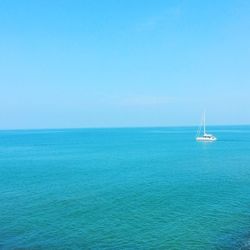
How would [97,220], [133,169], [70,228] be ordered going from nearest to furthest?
[70,228] < [97,220] < [133,169]

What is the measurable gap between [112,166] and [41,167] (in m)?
15.3

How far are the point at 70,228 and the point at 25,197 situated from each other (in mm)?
14081

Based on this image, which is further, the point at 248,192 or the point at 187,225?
the point at 248,192

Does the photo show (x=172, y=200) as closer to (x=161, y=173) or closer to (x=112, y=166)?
(x=161, y=173)

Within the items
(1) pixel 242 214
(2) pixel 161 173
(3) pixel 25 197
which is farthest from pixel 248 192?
(3) pixel 25 197

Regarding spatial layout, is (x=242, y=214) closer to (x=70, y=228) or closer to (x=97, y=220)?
(x=97, y=220)

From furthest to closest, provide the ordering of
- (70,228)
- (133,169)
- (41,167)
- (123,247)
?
1. (41,167)
2. (133,169)
3. (70,228)
4. (123,247)

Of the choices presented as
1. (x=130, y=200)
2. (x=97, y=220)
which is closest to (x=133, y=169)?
(x=130, y=200)

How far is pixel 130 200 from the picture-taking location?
132ft

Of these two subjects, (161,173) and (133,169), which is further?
(133,169)

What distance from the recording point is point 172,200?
40.1 m

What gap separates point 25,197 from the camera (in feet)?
139

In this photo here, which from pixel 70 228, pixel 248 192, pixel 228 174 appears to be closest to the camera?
pixel 70 228

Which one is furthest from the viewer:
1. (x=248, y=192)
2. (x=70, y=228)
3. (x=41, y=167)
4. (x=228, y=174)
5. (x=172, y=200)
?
→ (x=41, y=167)
